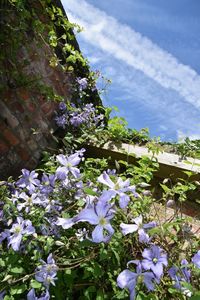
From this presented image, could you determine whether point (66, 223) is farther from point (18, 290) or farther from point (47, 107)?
point (47, 107)

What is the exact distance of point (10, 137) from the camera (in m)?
2.99

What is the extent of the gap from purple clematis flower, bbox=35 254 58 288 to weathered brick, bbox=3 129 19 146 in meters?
1.54

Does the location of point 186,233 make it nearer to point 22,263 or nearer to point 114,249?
point 114,249

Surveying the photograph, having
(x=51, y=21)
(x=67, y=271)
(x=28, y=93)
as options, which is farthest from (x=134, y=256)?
(x=51, y=21)

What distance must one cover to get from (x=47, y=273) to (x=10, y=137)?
5.23 feet

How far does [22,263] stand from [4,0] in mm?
2316

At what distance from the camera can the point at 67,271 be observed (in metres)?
1.74

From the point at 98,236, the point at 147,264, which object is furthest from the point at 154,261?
the point at 98,236

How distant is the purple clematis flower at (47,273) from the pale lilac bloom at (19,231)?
199 millimetres

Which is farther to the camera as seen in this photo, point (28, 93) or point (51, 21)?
point (51, 21)

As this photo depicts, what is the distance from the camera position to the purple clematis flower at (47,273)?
1629 millimetres

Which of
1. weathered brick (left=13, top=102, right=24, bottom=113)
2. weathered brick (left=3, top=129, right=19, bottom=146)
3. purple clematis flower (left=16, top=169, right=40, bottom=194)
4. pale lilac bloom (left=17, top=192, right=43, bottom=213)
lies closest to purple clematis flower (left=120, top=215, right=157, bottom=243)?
pale lilac bloom (left=17, top=192, right=43, bottom=213)

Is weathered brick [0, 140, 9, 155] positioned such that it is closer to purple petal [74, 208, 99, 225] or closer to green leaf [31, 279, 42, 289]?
green leaf [31, 279, 42, 289]

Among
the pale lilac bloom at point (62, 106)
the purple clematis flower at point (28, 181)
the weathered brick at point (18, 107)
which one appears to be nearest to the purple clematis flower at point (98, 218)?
the purple clematis flower at point (28, 181)
